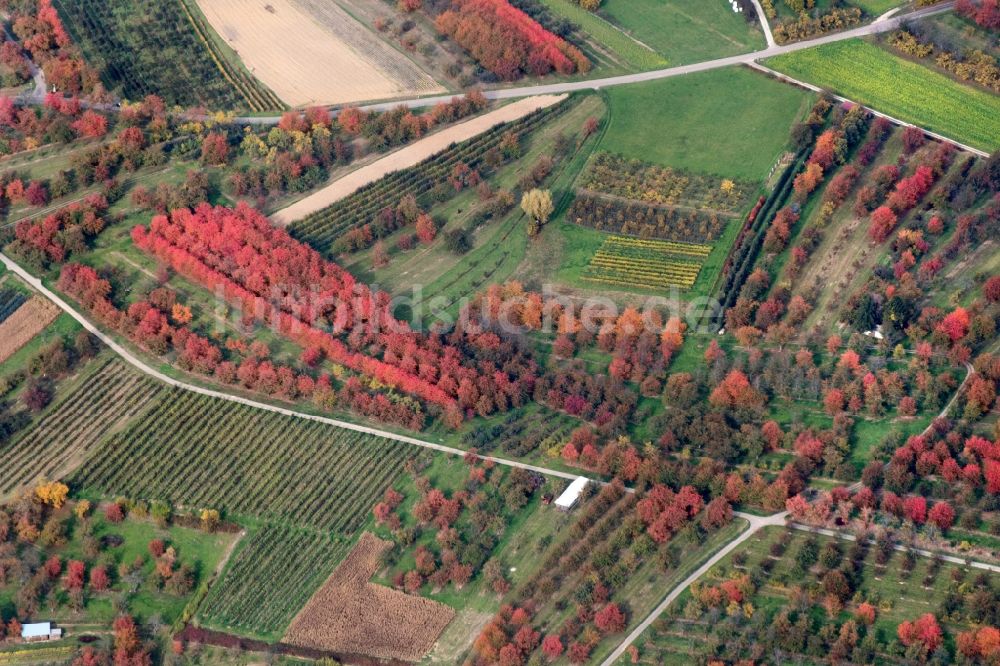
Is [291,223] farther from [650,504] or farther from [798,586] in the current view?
[798,586]

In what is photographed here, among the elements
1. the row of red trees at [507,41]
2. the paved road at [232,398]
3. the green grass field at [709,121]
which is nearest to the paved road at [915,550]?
the paved road at [232,398]

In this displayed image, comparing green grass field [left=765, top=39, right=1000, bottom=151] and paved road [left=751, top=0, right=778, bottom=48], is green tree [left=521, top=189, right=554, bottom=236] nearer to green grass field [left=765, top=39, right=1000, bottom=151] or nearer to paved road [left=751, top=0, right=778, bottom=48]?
green grass field [left=765, top=39, right=1000, bottom=151]

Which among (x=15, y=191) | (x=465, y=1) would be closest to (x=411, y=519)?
(x=15, y=191)

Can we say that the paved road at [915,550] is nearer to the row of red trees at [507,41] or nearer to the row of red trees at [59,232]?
the row of red trees at [507,41]

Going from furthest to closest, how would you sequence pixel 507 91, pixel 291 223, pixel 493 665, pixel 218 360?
1. pixel 507 91
2. pixel 291 223
3. pixel 218 360
4. pixel 493 665

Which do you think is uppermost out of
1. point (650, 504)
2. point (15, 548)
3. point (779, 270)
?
point (779, 270)

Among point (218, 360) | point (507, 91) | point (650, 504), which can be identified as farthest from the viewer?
point (507, 91)

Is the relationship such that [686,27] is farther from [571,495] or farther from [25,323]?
[25,323]
